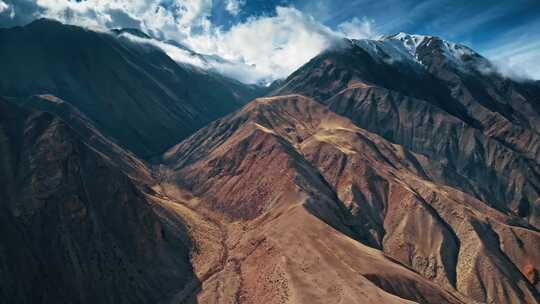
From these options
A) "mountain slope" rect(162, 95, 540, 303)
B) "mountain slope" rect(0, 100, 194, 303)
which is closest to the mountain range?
"mountain slope" rect(0, 100, 194, 303)

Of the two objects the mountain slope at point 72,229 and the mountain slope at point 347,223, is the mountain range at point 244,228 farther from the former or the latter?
the mountain slope at point 347,223

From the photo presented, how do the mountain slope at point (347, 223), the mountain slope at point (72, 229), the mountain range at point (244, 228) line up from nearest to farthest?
the mountain slope at point (72, 229) < the mountain range at point (244, 228) < the mountain slope at point (347, 223)

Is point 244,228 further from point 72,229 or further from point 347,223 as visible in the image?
point 72,229

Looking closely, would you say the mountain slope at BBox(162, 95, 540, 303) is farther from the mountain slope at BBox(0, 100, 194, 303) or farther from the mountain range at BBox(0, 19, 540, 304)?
the mountain slope at BBox(0, 100, 194, 303)

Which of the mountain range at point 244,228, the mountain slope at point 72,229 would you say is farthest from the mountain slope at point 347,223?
the mountain slope at point 72,229

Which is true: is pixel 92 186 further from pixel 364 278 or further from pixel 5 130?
pixel 364 278

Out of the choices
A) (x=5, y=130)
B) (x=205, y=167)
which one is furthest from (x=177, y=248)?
(x=205, y=167)
